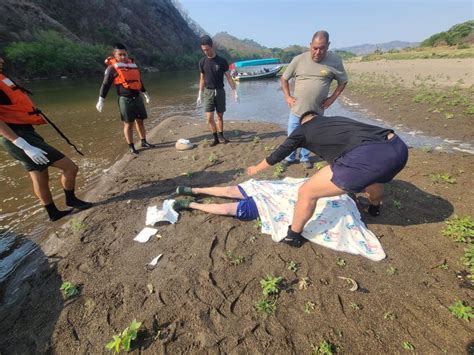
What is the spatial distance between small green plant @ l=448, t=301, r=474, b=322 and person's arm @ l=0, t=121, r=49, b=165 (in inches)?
206

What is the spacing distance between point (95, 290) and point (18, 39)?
44.9m

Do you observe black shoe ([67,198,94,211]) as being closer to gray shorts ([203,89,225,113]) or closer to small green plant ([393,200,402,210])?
gray shorts ([203,89,225,113])

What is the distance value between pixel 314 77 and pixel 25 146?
4.71m

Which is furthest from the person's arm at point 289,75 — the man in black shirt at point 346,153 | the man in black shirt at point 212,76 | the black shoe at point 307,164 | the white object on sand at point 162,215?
the white object on sand at point 162,215

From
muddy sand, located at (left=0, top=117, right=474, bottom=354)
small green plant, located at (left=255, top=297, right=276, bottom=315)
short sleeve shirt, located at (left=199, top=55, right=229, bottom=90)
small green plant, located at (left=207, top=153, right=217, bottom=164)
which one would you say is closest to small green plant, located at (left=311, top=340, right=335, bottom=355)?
muddy sand, located at (left=0, top=117, right=474, bottom=354)

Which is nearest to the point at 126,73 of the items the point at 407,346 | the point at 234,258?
the point at 234,258

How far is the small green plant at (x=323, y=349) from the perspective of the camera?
92.4 inches

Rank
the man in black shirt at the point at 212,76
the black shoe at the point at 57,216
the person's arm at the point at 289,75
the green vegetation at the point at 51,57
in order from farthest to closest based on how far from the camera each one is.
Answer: the green vegetation at the point at 51,57
the man in black shirt at the point at 212,76
the person's arm at the point at 289,75
the black shoe at the point at 57,216

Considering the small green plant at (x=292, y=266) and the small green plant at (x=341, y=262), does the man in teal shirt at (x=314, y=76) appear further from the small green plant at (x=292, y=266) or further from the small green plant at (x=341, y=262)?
the small green plant at (x=292, y=266)

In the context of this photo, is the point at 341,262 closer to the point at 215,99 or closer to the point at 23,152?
the point at 23,152

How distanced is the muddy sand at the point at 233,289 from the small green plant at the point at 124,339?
0.11 metres

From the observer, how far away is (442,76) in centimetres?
1692

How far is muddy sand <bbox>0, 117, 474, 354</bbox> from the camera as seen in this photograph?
2.50 metres

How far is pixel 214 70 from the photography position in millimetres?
6879
